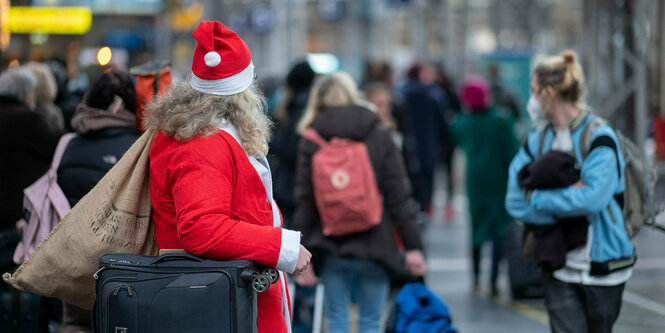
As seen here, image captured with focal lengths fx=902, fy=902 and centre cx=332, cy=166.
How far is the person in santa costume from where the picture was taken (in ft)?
10.0

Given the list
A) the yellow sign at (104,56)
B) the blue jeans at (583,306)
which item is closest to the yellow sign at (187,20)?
the yellow sign at (104,56)

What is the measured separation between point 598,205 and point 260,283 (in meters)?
1.99

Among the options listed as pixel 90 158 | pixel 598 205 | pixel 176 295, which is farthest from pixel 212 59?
pixel 598 205

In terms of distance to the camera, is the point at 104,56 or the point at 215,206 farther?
the point at 104,56

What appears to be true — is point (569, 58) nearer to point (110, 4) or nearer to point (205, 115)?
point (205, 115)

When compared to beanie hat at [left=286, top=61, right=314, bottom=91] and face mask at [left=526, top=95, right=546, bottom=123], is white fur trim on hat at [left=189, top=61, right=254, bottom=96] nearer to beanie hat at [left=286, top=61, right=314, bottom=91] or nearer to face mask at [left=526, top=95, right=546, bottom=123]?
face mask at [left=526, top=95, right=546, bottom=123]

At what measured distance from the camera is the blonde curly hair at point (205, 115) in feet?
10.5

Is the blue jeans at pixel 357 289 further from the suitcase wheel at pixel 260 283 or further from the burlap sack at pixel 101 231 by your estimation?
the suitcase wheel at pixel 260 283

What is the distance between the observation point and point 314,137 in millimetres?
5387

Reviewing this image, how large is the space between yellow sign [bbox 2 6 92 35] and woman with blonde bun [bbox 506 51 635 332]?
Result: 43102mm

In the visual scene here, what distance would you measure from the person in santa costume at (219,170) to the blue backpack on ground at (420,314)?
1.65 metres

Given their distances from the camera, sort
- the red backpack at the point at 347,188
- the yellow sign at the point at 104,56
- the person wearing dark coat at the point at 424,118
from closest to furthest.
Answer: the yellow sign at the point at 104,56 < the red backpack at the point at 347,188 < the person wearing dark coat at the point at 424,118

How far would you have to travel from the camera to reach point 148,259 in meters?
3.14

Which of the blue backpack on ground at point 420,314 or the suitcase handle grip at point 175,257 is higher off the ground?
the suitcase handle grip at point 175,257
